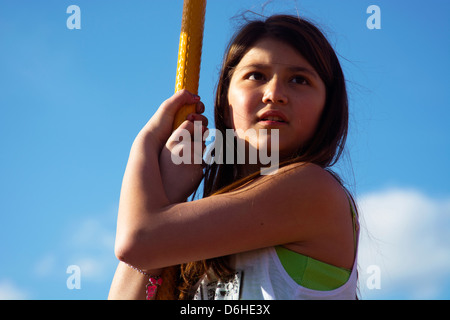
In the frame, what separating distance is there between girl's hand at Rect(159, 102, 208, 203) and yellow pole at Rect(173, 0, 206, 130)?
0.19 m

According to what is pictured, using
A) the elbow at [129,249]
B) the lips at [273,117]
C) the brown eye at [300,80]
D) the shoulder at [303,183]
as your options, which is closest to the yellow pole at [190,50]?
the lips at [273,117]

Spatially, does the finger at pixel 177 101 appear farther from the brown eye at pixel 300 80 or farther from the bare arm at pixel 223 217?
the brown eye at pixel 300 80

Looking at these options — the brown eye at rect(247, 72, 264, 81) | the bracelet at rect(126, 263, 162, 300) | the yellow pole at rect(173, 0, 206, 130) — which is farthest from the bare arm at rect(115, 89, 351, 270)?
the brown eye at rect(247, 72, 264, 81)

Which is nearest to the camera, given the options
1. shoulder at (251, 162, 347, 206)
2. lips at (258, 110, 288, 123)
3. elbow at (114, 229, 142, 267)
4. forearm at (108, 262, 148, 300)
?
elbow at (114, 229, 142, 267)

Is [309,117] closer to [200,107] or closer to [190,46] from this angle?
[200,107]

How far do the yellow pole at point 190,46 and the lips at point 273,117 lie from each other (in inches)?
16.5

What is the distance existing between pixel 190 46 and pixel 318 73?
746mm

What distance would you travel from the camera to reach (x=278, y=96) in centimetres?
294

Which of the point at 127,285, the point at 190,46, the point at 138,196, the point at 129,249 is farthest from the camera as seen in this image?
the point at 190,46

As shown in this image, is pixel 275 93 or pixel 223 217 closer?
pixel 223 217

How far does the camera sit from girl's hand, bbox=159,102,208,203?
9.21 ft

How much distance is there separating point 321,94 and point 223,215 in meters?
1.04

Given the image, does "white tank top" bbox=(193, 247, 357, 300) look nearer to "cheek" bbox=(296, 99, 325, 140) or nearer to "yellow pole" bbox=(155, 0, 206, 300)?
"cheek" bbox=(296, 99, 325, 140)

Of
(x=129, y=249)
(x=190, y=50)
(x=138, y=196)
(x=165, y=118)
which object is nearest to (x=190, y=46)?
(x=190, y=50)
